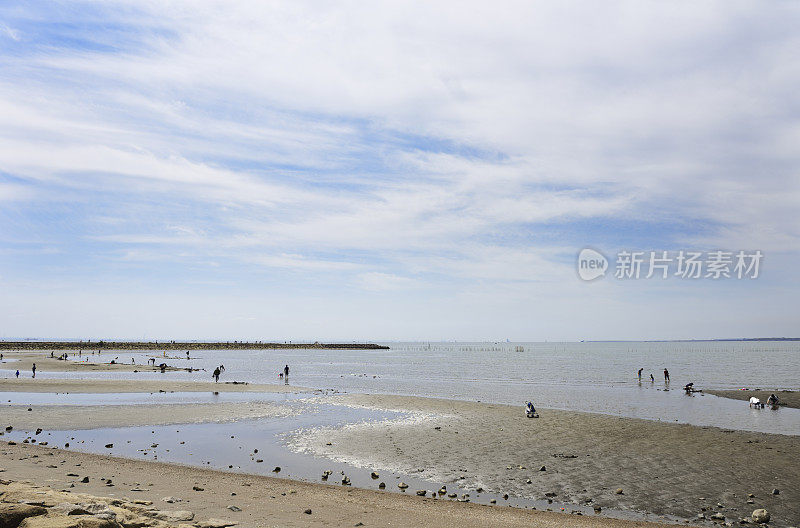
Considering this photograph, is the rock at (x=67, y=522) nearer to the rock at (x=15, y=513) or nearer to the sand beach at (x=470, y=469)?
the rock at (x=15, y=513)

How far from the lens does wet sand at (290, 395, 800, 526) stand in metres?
15.7

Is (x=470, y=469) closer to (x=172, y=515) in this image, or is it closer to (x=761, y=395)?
(x=172, y=515)

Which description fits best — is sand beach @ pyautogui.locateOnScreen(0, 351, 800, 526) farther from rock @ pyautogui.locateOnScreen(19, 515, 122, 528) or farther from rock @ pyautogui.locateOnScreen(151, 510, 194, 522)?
rock @ pyautogui.locateOnScreen(19, 515, 122, 528)

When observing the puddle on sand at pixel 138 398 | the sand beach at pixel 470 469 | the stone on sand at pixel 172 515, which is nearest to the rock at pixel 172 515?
the stone on sand at pixel 172 515

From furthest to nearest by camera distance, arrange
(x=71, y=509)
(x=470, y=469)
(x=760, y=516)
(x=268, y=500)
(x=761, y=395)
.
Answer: (x=761, y=395) → (x=470, y=469) → (x=268, y=500) → (x=760, y=516) → (x=71, y=509)

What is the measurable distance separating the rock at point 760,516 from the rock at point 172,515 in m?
14.4

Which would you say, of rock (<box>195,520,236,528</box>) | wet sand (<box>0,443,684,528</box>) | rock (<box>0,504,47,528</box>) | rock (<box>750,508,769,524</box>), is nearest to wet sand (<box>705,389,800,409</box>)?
rock (<box>750,508,769,524</box>)

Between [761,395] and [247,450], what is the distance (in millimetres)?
43620

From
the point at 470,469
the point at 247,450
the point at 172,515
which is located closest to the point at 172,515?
the point at 172,515

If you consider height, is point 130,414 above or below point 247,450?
below

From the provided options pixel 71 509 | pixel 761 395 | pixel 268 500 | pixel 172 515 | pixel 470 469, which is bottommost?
pixel 761 395

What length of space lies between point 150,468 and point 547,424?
67.3 ft

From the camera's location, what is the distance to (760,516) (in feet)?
44.5

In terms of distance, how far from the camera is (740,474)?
1831 centimetres
